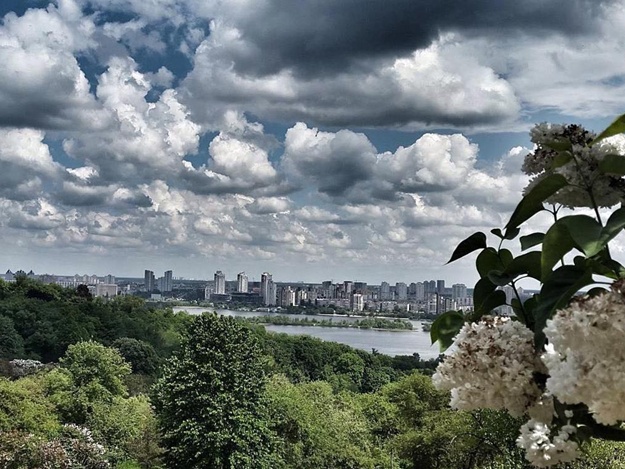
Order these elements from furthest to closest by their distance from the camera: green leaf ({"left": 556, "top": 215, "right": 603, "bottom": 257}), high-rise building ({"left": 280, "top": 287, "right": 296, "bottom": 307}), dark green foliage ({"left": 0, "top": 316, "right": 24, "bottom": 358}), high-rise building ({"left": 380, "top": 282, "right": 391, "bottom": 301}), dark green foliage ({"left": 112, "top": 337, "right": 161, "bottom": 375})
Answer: high-rise building ({"left": 380, "top": 282, "right": 391, "bottom": 301})
high-rise building ({"left": 280, "top": 287, "right": 296, "bottom": 307})
dark green foliage ({"left": 0, "top": 316, "right": 24, "bottom": 358})
dark green foliage ({"left": 112, "top": 337, "right": 161, "bottom": 375})
green leaf ({"left": 556, "top": 215, "right": 603, "bottom": 257})

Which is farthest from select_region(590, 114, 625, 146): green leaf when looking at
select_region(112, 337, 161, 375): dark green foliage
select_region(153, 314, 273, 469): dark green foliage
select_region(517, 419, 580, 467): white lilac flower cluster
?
select_region(112, 337, 161, 375): dark green foliage

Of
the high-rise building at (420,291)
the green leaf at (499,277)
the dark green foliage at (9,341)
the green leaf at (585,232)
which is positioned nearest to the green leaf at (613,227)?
the green leaf at (585,232)

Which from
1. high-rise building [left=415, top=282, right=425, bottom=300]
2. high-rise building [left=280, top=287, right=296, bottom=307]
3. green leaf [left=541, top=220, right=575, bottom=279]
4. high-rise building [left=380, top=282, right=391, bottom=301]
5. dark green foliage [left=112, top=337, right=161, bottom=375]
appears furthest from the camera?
high-rise building [left=380, top=282, right=391, bottom=301]

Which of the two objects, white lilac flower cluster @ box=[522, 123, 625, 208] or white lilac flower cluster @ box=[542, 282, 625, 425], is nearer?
white lilac flower cluster @ box=[542, 282, 625, 425]

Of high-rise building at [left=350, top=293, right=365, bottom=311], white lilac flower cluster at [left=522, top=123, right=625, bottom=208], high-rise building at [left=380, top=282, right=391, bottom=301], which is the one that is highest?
white lilac flower cluster at [left=522, top=123, right=625, bottom=208]

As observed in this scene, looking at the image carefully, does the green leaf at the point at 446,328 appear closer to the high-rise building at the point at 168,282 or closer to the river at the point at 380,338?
the river at the point at 380,338

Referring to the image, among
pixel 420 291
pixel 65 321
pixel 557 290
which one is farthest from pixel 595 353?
pixel 420 291

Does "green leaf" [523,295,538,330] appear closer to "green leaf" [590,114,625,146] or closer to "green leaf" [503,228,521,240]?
"green leaf" [503,228,521,240]
